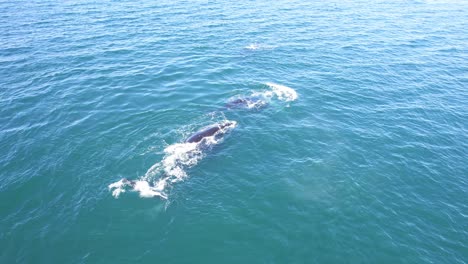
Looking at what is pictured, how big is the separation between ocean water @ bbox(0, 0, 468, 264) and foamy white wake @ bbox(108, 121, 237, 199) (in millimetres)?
193

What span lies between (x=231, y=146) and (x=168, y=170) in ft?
28.4

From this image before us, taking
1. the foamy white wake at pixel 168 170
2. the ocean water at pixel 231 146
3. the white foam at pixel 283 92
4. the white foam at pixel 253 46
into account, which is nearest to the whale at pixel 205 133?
the foamy white wake at pixel 168 170

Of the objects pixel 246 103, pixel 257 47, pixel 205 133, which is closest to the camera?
pixel 205 133

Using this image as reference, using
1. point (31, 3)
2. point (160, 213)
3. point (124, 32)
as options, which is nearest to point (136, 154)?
point (160, 213)

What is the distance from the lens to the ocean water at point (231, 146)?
29969 mm

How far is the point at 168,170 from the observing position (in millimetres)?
37156

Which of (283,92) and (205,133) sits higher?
(205,133)

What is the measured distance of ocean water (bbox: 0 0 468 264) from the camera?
30.0 meters

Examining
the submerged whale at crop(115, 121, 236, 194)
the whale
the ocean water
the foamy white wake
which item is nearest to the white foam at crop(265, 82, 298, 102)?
the ocean water

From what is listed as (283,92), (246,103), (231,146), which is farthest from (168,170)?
(283,92)

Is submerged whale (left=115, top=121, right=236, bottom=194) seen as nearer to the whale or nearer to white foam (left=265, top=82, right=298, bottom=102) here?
the whale

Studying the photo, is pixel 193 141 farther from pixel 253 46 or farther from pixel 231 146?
pixel 253 46

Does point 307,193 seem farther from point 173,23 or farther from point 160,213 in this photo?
point 173,23

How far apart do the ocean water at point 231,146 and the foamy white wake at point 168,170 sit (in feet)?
0.63
